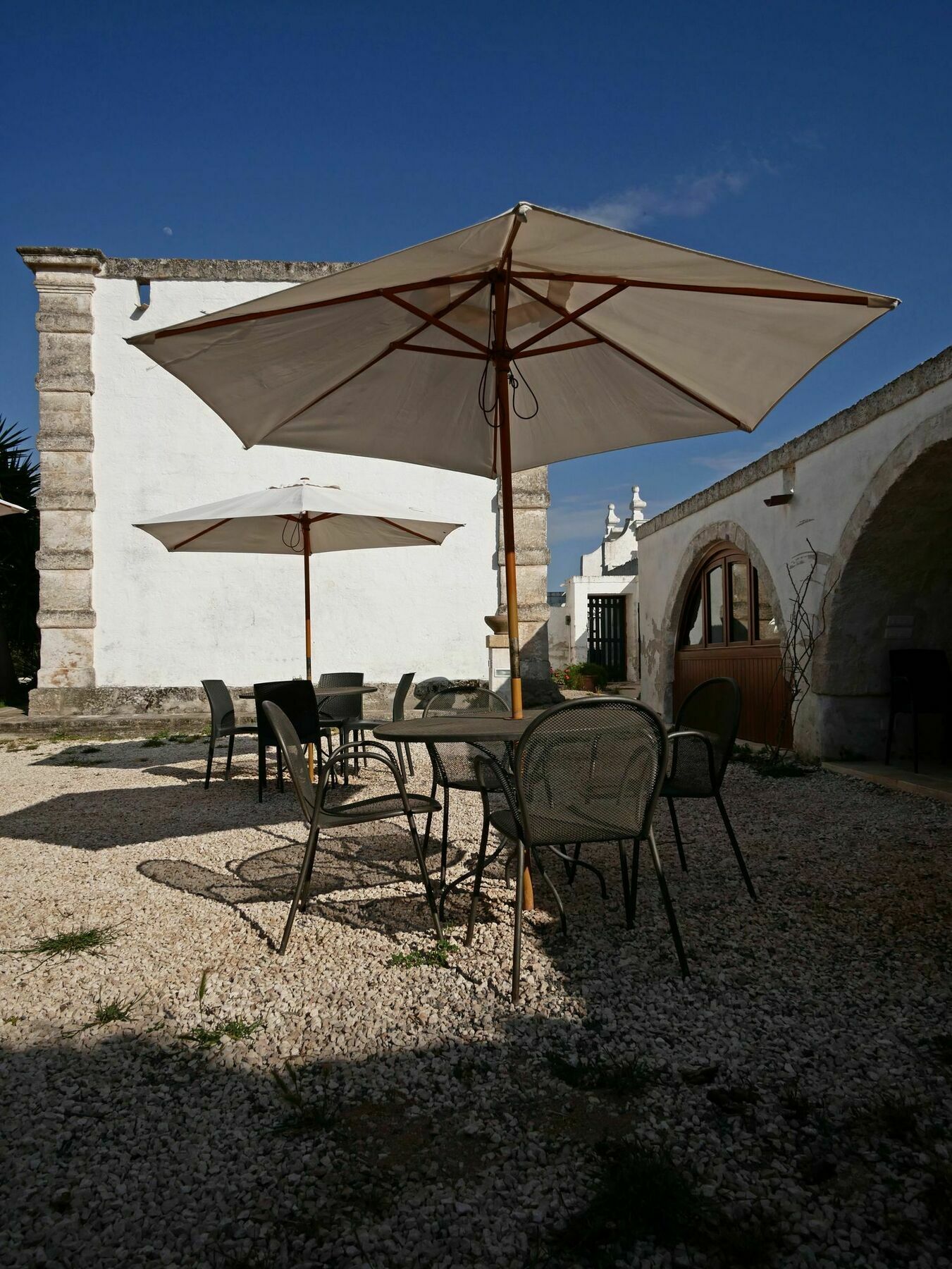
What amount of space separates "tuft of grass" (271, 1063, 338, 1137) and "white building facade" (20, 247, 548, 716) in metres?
7.31

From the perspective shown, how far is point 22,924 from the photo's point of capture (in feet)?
9.25

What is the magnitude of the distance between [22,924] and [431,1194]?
2.11m

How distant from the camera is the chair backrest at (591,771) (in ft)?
7.06

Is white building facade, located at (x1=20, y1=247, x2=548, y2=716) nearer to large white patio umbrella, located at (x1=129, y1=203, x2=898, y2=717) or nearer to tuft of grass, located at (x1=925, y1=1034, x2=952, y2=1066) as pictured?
large white patio umbrella, located at (x1=129, y1=203, x2=898, y2=717)

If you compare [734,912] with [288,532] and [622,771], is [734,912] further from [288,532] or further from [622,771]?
[288,532]

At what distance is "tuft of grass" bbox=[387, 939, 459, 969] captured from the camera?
240 centimetres

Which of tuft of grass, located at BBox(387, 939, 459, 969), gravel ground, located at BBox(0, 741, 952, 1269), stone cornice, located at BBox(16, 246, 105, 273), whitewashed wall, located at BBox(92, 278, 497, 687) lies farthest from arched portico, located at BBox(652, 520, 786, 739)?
stone cornice, located at BBox(16, 246, 105, 273)

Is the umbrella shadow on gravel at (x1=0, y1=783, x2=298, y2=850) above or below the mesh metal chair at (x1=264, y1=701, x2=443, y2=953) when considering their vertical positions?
below

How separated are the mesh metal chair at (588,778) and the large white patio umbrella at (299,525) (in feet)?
10.0


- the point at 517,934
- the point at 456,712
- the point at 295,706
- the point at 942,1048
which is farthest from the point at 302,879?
the point at 295,706

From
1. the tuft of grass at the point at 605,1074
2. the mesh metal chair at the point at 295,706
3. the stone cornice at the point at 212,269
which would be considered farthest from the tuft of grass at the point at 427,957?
the stone cornice at the point at 212,269

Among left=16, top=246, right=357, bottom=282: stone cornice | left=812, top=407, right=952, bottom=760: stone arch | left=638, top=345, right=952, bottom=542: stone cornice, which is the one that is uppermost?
left=16, top=246, right=357, bottom=282: stone cornice

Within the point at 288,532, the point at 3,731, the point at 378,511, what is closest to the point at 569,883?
the point at 378,511

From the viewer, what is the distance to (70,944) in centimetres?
261
